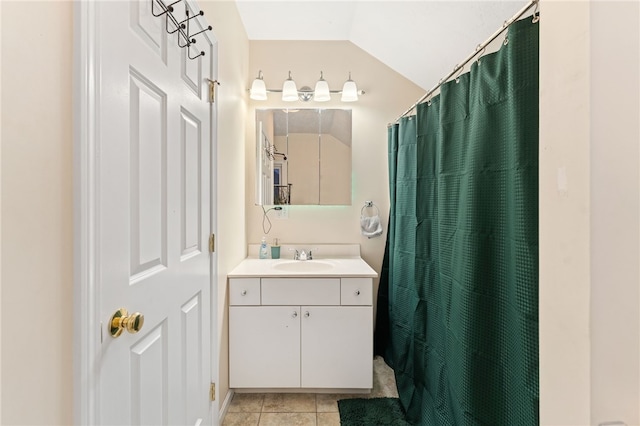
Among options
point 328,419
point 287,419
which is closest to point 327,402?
point 328,419

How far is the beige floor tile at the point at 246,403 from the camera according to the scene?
183 centimetres

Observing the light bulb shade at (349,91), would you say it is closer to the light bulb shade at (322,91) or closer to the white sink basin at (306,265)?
the light bulb shade at (322,91)

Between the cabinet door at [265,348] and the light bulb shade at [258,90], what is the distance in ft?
5.13

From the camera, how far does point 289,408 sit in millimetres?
1844

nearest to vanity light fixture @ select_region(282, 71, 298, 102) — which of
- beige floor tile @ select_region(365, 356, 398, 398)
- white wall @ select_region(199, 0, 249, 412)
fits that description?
white wall @ select_region(199, 0, 249, 412)

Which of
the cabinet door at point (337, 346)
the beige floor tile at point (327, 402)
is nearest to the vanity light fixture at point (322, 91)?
the cabinet door at point (337, 346)

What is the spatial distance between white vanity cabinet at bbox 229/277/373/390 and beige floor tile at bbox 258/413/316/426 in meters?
0.15

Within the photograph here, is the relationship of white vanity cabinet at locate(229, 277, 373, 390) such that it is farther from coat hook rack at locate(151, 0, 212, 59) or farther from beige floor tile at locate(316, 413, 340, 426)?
coat hook rack at locate(151, 0, 212, 59)

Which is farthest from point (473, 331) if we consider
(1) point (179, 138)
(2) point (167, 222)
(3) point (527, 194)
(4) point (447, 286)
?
(1) point (179, 138)

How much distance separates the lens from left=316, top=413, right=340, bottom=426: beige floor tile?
1.72 m

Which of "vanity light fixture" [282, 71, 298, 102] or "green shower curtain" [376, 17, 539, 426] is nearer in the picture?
"green shower curtain" [376, 17, 539, 426]
